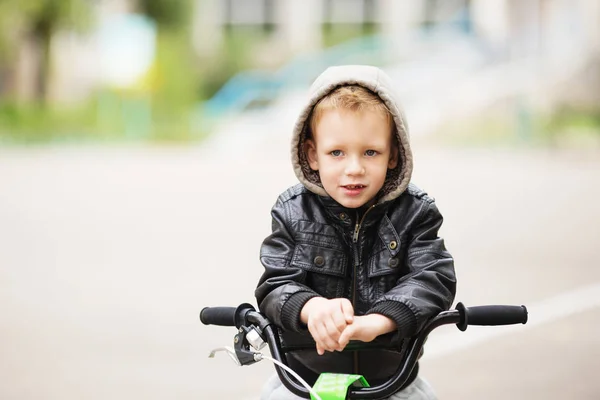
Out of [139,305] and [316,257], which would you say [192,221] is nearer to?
[139,305]

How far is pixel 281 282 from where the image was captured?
2.92m

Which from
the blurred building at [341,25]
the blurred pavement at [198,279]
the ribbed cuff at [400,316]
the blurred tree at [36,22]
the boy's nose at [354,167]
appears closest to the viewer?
the ribbed cuff at [400,316]

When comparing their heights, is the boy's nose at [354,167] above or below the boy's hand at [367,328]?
above

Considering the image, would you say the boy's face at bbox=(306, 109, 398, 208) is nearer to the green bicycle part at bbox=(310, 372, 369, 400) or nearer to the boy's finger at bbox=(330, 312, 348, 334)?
the boy's finger at bbox=(330, 312, 348, 334)

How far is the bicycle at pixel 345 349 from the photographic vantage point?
2594 mm

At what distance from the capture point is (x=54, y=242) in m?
11.5

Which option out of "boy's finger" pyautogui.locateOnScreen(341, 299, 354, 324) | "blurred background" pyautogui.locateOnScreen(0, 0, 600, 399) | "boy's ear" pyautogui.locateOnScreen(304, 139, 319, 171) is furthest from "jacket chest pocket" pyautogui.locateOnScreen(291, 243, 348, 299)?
"blurred background" pyautogui.locateOnScreen(0, 0, 600, 399)

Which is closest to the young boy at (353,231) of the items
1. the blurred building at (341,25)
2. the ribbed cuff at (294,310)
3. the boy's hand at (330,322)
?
the ribbed cuff at (294,310)

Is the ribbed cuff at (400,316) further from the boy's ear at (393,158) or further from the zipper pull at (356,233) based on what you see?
the boy's ear at (393,158)

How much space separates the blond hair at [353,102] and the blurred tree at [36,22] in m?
30.9

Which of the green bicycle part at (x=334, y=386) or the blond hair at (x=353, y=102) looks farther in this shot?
the blond hair at (x=353, y=102)

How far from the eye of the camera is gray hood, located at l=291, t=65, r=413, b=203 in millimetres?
2910

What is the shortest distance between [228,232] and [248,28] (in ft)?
144

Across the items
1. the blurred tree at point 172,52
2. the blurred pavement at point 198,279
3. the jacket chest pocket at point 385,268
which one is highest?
the blurred tree at point 172,52
